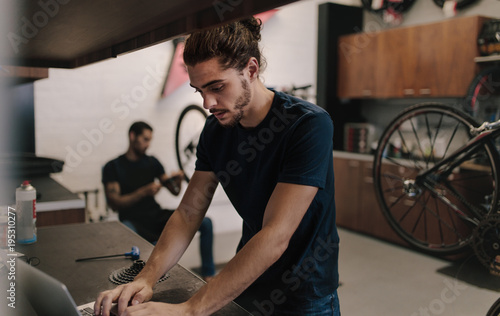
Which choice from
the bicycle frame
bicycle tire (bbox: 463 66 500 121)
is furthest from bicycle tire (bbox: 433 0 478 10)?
the bicycle frame

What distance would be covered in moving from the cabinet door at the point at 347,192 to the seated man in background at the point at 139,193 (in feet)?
7.27

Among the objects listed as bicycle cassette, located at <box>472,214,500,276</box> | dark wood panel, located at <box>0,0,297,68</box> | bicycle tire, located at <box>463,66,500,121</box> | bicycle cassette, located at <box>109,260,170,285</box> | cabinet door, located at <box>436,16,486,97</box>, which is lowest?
bicycle cassette, located at <box>472,214,500,276</box>

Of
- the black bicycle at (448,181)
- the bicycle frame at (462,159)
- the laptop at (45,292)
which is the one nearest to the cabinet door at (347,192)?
the black bicycle at (448,181)

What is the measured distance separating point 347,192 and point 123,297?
4.24 meters

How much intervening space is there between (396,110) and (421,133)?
1.45 feet

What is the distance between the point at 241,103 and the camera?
122 cm

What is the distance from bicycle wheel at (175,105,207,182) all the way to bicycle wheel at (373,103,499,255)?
6.45 ft

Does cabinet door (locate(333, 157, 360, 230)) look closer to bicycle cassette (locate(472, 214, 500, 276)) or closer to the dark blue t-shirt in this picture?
bicycle cassette (locate(472, 214, 500, 276))

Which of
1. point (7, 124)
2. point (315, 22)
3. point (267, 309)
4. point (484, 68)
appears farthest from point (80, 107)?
point (484, 68)

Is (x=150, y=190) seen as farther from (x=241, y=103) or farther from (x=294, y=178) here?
(x=294, y=178)

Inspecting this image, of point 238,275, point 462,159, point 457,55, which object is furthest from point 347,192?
point 238,275

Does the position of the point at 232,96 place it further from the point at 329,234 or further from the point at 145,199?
the point at 145,199

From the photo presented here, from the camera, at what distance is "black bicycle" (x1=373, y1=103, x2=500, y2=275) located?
2441 millimetres

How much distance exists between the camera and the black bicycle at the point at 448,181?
2.44 metres
